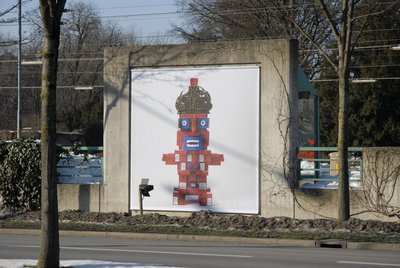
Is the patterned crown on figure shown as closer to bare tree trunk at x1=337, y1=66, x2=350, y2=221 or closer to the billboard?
A: the billboard

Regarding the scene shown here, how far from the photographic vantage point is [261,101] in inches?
838

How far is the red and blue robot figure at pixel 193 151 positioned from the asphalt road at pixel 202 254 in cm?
373

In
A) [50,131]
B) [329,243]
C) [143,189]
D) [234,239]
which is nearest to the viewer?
[50,131]

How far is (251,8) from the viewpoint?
157ft

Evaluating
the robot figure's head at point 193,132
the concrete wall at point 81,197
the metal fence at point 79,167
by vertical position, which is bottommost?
the concrete wall at point 81,197

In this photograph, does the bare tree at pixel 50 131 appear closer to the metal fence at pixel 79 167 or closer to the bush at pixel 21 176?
the metal fence at pixel 79 167

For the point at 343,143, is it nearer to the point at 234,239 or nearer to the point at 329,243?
the point at 329,243

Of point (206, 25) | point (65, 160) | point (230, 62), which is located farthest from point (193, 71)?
point (206, 25)

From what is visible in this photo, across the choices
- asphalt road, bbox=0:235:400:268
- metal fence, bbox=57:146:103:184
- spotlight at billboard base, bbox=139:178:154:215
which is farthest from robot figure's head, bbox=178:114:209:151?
asphalt road, bbox=0:235:400:268

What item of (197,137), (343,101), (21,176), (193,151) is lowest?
(21,176)

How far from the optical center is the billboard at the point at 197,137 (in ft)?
70.3

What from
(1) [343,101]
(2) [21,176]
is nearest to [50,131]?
(1) [343,101]

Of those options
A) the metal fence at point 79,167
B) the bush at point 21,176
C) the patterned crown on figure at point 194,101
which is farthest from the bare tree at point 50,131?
the bush at point 21,176

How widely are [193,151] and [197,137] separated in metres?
0.42
